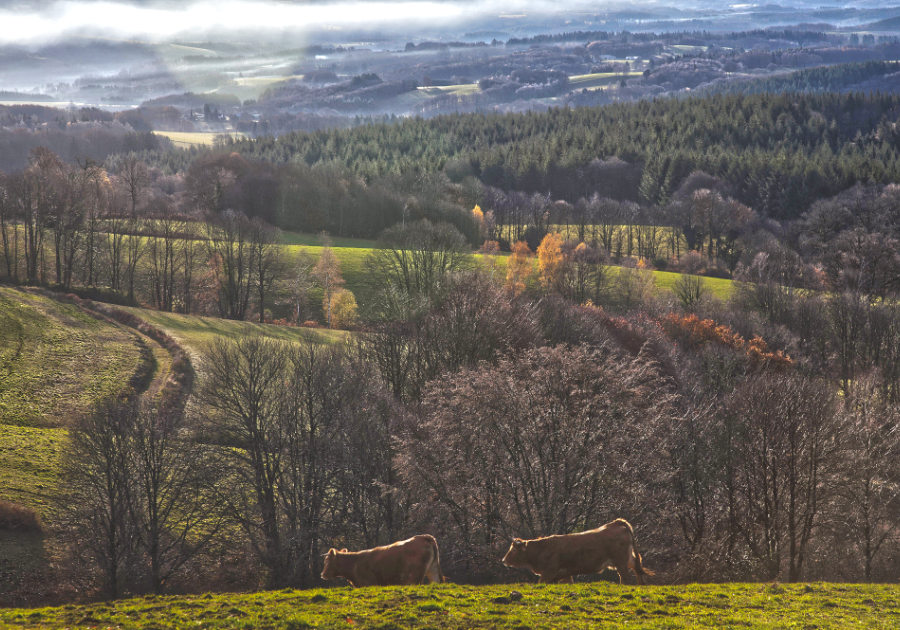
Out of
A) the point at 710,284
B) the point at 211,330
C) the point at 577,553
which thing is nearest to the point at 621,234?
the point at 710,284

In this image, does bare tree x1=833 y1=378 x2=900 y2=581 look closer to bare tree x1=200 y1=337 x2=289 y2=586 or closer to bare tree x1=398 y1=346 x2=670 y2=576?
bare tree x1=398 y1=346 x2=670 y2=576

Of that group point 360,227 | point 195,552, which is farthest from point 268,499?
point 360,227

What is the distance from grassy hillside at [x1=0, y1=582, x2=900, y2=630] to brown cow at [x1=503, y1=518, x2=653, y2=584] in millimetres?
1637

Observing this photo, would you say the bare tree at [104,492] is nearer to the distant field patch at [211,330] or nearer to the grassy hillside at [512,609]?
the grassy hillside at [512,609]

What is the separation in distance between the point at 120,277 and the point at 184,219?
111ft

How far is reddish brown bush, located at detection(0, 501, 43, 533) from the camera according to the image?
40431 mm

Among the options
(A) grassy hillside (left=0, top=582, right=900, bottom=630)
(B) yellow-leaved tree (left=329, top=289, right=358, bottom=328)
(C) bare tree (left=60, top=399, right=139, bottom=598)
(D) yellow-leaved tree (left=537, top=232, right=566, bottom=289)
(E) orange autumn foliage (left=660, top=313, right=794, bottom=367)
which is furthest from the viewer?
(D) yellow-leaved tree (left=537, top=232, right=566, bottom=289)

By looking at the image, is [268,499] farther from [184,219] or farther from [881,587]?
[184,219]

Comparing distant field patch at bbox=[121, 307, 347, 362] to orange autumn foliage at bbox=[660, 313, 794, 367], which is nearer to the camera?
distant field patch at bbox=[121, 307, 347, 362]

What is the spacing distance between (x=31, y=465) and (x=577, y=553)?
39.7 metres

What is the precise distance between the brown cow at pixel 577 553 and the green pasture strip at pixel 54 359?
44564 millimetres

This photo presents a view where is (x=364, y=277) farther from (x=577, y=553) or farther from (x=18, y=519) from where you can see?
(x=577, y=553)

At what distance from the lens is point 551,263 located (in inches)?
4845

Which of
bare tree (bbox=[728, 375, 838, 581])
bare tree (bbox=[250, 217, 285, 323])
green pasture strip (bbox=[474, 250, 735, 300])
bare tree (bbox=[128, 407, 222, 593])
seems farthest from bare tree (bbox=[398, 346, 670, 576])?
green pasture strip (bbox=[474, 250, 735, 300])
